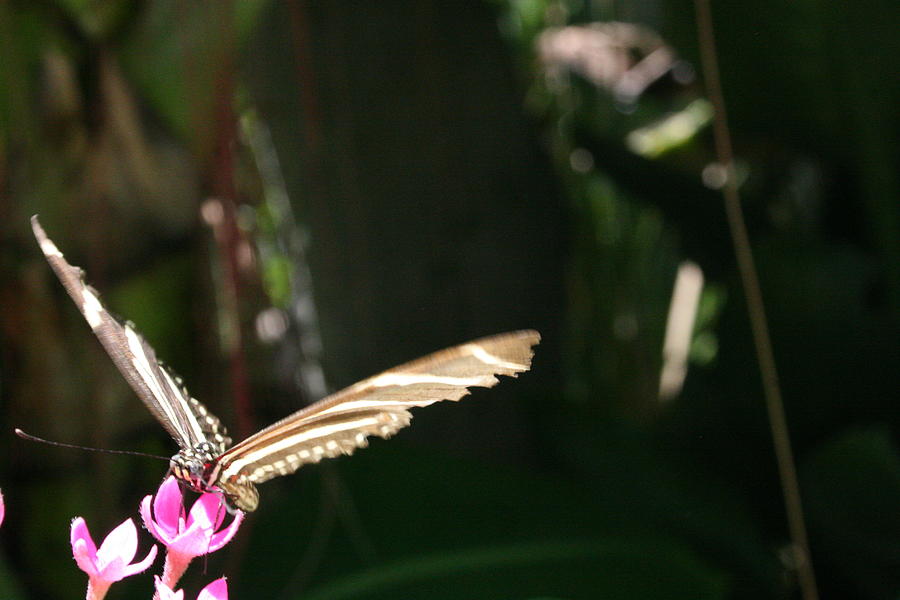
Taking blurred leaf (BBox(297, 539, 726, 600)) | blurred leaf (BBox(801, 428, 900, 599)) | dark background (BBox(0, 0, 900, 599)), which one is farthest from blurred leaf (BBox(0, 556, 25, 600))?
blurred leaf (BBox(801, 428, 900, 599))

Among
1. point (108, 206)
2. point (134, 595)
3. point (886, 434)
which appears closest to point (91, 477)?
point (134, 595)

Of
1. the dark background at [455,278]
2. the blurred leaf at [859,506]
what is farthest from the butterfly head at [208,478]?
the blurred leaf at [859,506]

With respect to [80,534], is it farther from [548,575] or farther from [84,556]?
[548,575]

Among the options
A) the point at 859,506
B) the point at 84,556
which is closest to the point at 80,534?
the point at 84,556

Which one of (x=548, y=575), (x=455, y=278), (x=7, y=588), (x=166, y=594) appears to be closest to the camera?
(x=166, y=594)

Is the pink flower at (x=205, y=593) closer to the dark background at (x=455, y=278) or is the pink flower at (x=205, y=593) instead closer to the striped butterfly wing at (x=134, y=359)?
the striped butterfly wing at (x=134, y=359)

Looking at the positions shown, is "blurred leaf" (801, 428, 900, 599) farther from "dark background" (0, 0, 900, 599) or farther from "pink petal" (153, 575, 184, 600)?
"pink petal" (153, 575, 184, 600)
